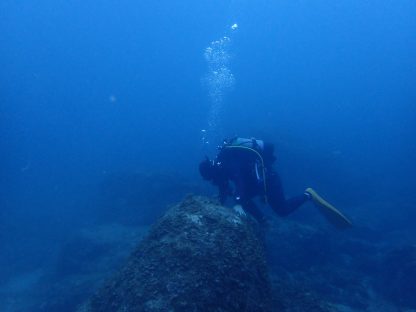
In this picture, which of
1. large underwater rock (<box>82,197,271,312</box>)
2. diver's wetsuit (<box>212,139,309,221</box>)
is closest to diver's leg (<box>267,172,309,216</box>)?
diver's wetsuit (<box>212,139,309,221</box>)

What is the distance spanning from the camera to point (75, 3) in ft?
458

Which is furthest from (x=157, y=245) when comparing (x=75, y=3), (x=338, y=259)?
(x=75, y=3)

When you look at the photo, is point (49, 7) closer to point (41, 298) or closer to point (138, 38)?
point (138, 38)

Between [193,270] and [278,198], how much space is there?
4.67m

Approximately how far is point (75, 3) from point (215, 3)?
7030cm

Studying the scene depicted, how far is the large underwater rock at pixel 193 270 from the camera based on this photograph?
9.04 ft

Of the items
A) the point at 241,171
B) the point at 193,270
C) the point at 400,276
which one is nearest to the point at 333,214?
the point at 241,171

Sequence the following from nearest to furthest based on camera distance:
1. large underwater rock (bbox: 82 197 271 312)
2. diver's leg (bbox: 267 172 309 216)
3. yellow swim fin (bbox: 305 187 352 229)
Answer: large underwater rock (bbox: 82 197 271 312), diver's leg (bbox: 267 172 309 216), yellow swim fin (bbox: 305 187 352 229)

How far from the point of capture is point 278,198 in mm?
7273

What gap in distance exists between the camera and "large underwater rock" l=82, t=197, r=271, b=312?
9.04 ft

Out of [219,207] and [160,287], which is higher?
[219,207]

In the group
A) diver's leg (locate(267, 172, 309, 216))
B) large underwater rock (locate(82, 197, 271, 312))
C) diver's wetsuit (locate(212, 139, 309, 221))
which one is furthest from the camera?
diver's leg (locate(267, 172, 309, 216))

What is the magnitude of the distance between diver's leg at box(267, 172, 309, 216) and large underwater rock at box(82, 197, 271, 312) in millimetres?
3586

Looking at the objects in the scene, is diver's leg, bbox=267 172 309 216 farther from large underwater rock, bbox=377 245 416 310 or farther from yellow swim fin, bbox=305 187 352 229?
large underwater rock, bbox=377 245 416 310
